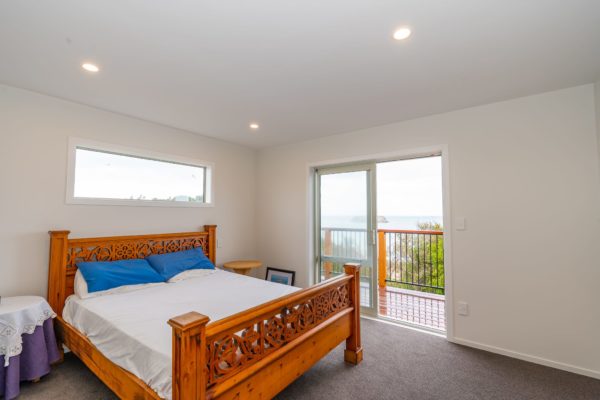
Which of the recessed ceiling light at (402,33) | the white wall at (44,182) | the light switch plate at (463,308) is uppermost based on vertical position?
the recessed ceiling light at (402,33)

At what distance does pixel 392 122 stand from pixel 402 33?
68.3 inches

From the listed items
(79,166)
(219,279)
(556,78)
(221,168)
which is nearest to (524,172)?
(556,78)

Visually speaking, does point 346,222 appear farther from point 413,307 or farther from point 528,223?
point 528,223

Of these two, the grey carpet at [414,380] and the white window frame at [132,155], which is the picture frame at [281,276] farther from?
the grey carpet at [414,380]

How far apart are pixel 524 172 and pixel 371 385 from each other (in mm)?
2404

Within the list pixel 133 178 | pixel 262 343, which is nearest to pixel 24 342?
pixel 133 178

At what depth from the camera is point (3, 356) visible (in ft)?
6.24

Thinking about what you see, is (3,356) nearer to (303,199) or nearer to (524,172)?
(303,199)

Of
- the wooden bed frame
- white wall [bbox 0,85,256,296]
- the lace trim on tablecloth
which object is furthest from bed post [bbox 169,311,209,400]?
white wall [bbox 0,85,256,296]

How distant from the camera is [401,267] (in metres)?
4.57

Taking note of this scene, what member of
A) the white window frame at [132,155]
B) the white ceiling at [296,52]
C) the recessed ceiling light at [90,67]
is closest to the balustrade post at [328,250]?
the white window frame at [132,155]

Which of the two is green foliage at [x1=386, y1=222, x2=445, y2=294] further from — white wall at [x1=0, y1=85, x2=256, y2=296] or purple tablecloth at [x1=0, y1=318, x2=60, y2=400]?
purple tablecloth at [x1=0, y1=318, x2=60, y2=400]

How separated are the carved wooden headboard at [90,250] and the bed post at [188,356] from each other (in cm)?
214

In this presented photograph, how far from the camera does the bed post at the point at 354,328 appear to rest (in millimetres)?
2482
